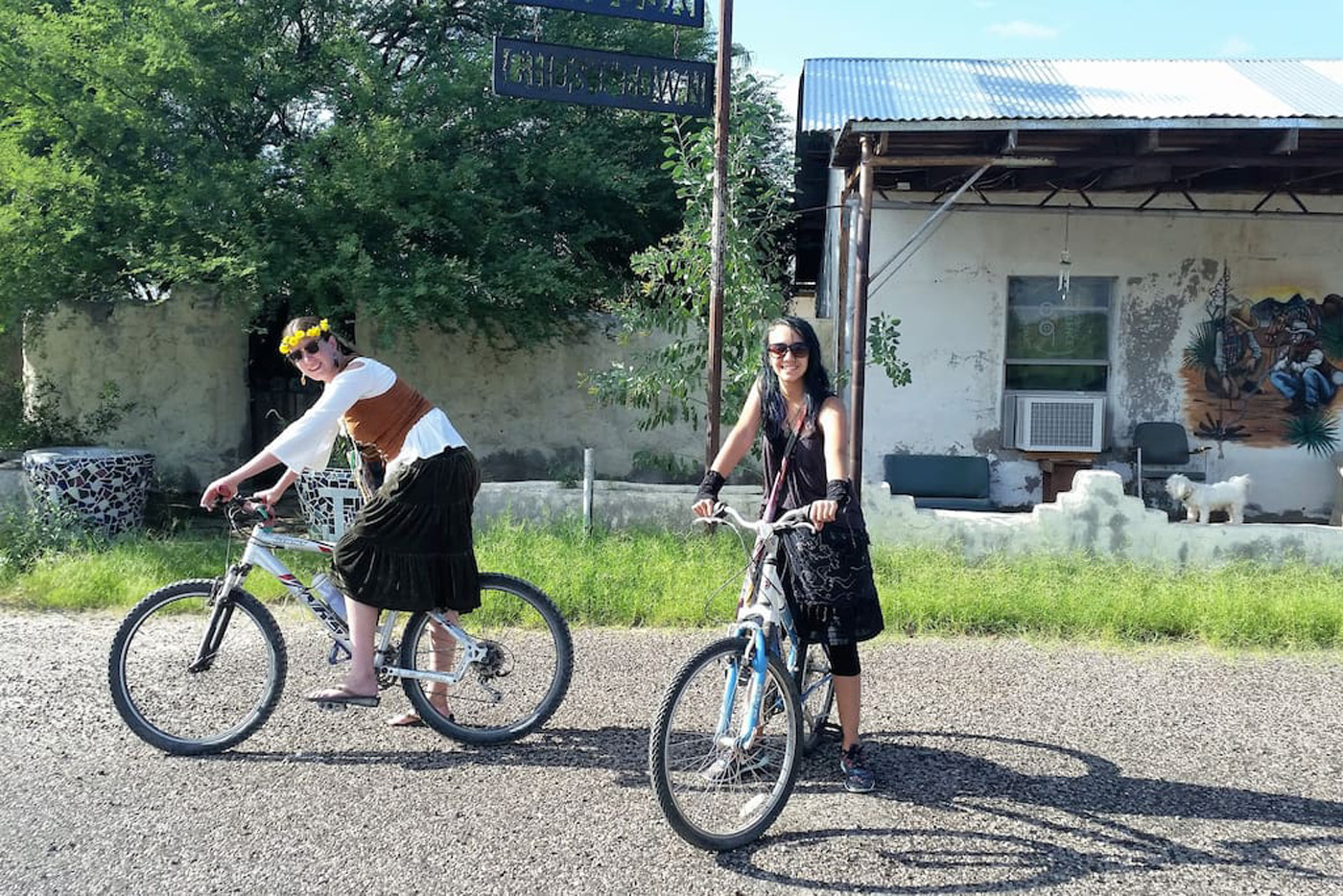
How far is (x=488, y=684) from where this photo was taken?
4.50m

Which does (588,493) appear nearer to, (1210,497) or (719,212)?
(719,212)

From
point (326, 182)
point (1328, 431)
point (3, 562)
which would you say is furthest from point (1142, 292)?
point (3, 562)

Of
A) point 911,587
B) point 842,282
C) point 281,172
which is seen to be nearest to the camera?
point 911,587

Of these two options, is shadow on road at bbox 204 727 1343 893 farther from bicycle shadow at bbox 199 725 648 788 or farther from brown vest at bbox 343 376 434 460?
brown vest at bbox 343 376 434 460

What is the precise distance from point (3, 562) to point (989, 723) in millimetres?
6648

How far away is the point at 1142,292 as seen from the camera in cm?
977

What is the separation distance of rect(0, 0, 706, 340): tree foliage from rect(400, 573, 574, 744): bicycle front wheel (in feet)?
17.1

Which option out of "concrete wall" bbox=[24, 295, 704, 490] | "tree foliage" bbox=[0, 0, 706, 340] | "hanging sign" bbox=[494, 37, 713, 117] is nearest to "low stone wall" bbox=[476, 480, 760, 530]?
"tree foliage" bbox=[0, 0, 706, 340]

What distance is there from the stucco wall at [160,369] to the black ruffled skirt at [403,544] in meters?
7.49

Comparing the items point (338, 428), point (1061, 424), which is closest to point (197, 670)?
point (338, 428)

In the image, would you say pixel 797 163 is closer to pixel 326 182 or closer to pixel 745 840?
pixel 326 182

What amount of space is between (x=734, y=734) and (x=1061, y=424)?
273 inches

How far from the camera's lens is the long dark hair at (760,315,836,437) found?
381 centimetres

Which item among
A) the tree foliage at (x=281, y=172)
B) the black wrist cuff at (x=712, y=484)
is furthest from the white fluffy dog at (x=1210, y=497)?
the black wrist cuff at (x=712, y=484)
